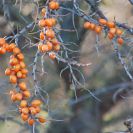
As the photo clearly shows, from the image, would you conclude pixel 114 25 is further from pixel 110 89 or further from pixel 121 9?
pixel 110 89

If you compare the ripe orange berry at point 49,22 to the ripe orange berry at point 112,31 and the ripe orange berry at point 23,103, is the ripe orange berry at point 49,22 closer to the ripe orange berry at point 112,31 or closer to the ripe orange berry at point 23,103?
the ripe orange berry at point 23,103

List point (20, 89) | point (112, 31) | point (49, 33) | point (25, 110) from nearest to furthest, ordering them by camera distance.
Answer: point (49, 33), point (25, 110), point (20, 89), point (112, 31)

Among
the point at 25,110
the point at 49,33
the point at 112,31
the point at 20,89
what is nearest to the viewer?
the point at 49,33

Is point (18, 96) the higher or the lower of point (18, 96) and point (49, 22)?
the lower

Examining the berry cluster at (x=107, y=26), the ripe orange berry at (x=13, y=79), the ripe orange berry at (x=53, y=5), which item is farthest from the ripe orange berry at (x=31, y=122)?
the berry cluster at (x=107, y=26)

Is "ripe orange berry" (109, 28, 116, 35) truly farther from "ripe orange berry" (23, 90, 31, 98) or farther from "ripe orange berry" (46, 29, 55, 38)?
"ripe orange berry" (23, 90, 31, 98)

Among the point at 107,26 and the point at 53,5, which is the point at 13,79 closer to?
the point at 53,5

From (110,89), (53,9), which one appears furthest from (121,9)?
(53,9)

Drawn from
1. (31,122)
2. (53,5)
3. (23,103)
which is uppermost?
(53,5)

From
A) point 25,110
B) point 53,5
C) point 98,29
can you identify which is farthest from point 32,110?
point 98,29

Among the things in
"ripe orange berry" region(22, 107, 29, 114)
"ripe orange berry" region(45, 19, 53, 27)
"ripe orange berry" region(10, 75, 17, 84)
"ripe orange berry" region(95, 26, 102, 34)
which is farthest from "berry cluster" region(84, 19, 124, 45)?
"ripe orange berry" region(22, 107, 29, 114)
